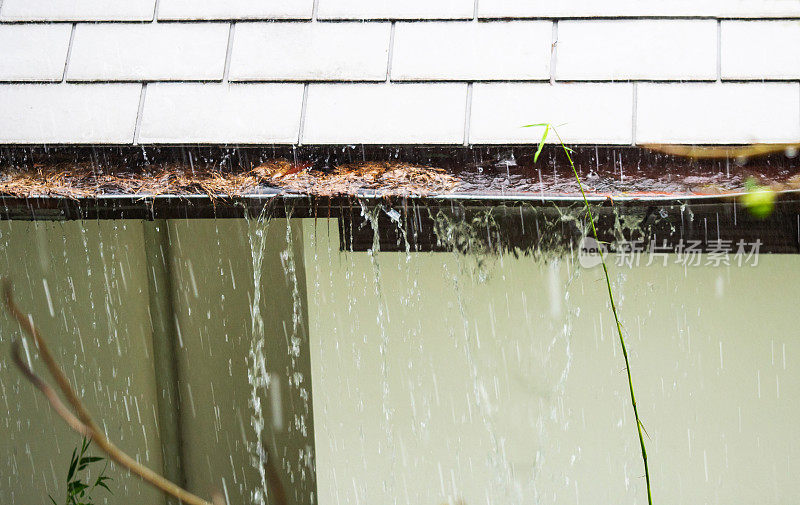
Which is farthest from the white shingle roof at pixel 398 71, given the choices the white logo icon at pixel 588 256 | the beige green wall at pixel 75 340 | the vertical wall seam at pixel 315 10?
the beige green wall at pixel 75 340

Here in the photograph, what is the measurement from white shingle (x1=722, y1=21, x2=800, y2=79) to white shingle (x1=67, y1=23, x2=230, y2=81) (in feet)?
5.70

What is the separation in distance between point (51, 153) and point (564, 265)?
6.63 ft

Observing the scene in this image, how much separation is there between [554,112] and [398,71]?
1.82 feet

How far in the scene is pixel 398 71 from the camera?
2.30 metres

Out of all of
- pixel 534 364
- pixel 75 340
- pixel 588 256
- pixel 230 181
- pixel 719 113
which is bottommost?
pixel 75 340

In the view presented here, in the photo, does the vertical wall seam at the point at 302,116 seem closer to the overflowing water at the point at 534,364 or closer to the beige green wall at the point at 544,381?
the overflowing water at the point at 534,364

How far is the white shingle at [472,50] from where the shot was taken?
2.25 meters

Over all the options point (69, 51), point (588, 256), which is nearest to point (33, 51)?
point (69, 51)

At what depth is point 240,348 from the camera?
5.68 m

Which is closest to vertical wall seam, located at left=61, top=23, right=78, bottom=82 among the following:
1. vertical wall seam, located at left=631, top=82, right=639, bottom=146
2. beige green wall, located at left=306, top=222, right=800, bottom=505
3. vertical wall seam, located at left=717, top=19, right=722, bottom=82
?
beige green wall, located at left=306, top=222, right=800, bottom=505

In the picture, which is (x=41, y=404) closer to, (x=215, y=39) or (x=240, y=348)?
(x=240, y=348)

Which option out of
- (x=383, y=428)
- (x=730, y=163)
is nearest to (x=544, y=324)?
(x=383, y=428)

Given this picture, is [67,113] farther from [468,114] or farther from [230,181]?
[468,114]

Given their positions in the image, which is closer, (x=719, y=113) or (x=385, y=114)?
(x=719, y=113)
